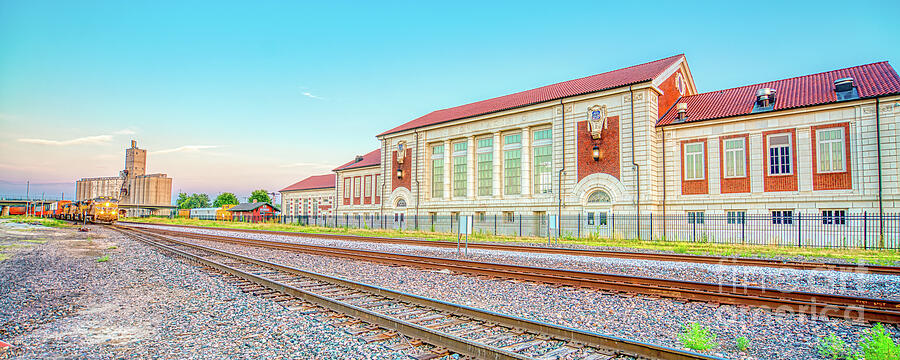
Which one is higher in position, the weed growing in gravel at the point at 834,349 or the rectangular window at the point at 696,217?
the rectangular window at the point at 696,217

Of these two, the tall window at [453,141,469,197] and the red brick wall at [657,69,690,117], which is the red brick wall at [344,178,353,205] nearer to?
the tall window at [453,141,469,197]

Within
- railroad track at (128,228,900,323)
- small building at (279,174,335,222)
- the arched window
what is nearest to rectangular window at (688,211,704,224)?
the arched window

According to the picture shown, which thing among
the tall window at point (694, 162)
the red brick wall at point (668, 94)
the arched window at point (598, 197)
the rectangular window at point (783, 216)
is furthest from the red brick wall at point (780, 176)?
the arched window at point (598, 197)

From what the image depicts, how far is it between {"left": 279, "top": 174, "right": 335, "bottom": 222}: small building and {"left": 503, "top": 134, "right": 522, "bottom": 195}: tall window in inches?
1157

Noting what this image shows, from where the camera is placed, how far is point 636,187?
29.5 meters

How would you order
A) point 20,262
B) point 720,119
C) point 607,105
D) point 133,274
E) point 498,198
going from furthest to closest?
point 498,198 → point 607,105 → point 720,119 → point 20,262 → point 133,274

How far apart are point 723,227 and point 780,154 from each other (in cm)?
473

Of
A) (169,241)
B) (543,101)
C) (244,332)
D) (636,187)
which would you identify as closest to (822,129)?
(636,187)

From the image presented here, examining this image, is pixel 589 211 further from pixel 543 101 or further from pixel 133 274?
pixel 133 274

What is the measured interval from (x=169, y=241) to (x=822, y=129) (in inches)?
1298

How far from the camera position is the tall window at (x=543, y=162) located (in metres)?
34.5

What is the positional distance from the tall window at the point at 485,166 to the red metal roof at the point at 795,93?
12569 millimetres

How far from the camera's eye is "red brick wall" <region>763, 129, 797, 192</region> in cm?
2544

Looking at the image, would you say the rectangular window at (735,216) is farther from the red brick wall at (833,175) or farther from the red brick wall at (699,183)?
the red brick wall at (833,175)
